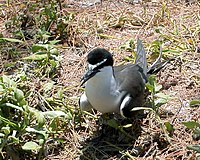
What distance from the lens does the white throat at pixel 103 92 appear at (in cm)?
379

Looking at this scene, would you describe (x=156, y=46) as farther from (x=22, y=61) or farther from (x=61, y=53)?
(x=22, y=61)

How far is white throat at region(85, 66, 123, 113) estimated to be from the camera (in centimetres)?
379

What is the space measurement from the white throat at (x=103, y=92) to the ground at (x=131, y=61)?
0.14 m

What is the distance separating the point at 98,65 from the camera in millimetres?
3732

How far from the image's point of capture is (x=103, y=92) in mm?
3791

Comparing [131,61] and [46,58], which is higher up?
[46,58]

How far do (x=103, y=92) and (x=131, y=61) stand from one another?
3.42 ft

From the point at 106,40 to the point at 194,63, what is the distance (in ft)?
3.38

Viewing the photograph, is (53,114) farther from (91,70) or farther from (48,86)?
(48,86)

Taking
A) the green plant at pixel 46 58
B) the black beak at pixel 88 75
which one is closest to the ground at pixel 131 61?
the green plant at pixel 46 58

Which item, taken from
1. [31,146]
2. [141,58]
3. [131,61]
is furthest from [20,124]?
Result: [131,61]

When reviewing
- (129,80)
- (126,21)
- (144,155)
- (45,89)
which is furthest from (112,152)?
(126,21)

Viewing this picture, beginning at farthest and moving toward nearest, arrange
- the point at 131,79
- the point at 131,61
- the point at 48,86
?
1. the point at 131,61
2. the point at 48,86
3. the point at 131,79

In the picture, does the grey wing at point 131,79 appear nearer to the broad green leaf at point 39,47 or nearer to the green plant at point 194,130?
the green plant at point 194,130
